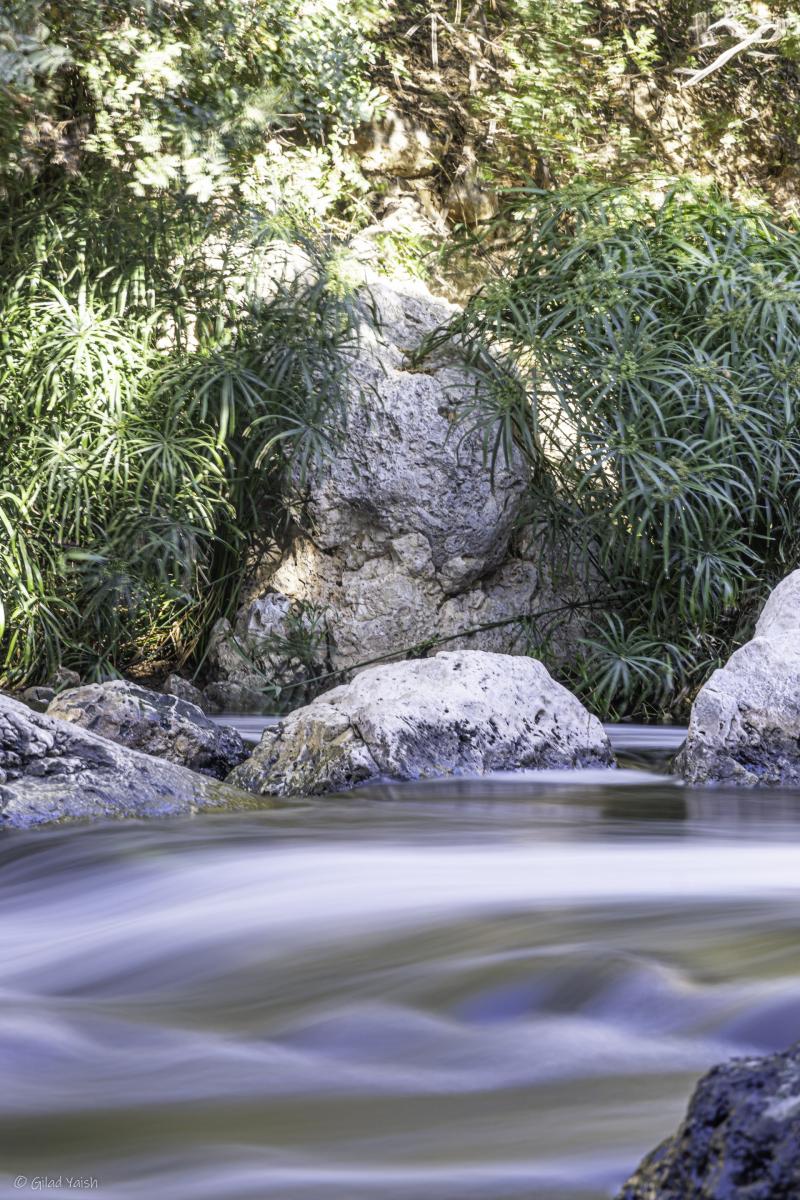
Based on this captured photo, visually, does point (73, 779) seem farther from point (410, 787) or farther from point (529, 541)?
point (529, 541)

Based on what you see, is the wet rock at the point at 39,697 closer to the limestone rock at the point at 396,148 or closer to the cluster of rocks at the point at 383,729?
→ the cluster of rocks at the point at 383,729

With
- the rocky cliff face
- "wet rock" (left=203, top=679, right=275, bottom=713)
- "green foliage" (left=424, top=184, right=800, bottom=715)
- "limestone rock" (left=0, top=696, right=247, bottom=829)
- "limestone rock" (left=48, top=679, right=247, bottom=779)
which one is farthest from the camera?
the rocky cliff face

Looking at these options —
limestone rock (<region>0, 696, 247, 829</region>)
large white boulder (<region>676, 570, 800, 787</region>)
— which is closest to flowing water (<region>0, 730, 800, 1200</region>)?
limestone rock (<region>0, 696, 247, 829</region>)

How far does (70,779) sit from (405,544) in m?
3.27

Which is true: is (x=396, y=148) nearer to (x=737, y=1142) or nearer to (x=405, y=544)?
(x=405, y=544)

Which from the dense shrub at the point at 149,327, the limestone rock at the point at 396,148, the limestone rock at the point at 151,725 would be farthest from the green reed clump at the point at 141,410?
the limestone rock at the point at 396,148

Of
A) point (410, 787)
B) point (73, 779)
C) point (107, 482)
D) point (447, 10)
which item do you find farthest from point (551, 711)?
point (447, 10)

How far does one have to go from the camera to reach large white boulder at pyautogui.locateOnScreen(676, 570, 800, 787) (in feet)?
12.1

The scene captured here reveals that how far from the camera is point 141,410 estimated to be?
5.77 meters

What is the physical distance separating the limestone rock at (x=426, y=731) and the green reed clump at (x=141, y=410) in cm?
188

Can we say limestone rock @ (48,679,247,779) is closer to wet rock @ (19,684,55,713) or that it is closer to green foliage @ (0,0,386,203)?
wet rock @ (19,684,55,713)

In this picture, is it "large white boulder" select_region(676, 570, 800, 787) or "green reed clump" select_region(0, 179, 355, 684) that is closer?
"large white boulder" select_region(676, 570, 800, 787)

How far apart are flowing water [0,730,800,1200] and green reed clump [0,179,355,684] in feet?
9.05

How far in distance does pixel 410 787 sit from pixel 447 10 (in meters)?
5.90
